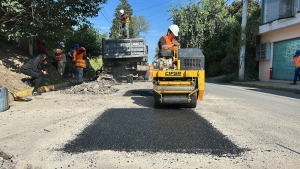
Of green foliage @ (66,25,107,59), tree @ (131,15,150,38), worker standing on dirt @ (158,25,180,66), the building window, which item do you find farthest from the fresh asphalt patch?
tree @ (131,15,150,38)

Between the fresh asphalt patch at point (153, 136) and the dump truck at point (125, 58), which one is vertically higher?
the dump truck at point (125, 58)

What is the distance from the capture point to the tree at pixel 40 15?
8430 millimetres

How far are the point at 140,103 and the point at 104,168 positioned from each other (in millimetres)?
4514

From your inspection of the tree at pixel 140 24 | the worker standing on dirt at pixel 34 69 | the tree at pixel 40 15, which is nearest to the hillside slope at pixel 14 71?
the worker standing on dirt at pixel 34 69

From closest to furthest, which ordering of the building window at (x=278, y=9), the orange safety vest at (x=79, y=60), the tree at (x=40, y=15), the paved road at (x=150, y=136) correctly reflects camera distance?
the paved road at (x=150, y=136)
the tree at (x=40, y=15)
the orange safety vest at (x=79, y=60)
the building window at (x=278, y=9)

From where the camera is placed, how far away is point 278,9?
1627 centimetres

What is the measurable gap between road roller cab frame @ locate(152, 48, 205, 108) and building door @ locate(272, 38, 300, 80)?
1116 cm

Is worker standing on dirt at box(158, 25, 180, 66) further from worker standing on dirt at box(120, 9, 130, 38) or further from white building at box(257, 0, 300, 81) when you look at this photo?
white building at box(257, 0, 300, 81)

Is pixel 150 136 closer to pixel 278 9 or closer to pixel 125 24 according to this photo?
pixel 125 24

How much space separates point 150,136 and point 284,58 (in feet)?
48.3

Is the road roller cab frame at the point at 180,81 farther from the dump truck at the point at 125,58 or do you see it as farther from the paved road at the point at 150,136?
the dump truck at the point at 125,58

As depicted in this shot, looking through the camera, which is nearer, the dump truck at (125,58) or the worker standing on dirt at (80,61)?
the worker standing on dirt at (80,61)

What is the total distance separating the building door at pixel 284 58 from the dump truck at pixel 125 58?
8280 millimetres

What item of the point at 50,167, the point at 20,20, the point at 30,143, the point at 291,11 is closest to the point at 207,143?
the point at 50,167
